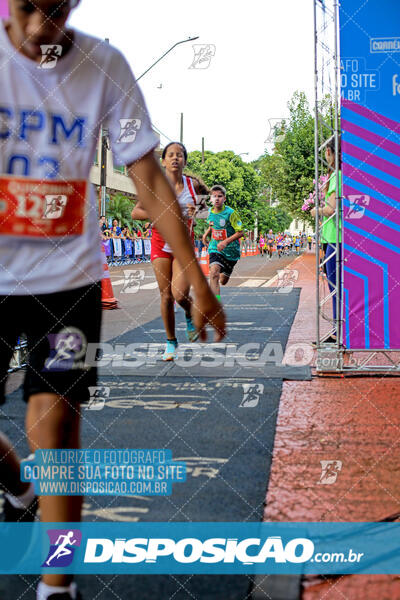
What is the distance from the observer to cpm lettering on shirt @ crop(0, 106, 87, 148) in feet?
5.45

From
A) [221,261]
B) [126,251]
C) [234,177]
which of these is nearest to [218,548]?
[221,261]

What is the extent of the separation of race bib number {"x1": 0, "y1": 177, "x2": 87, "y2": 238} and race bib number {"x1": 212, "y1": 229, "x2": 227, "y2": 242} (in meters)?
7.57

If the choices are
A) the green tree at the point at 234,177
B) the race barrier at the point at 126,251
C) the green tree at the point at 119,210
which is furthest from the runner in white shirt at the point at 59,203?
the green tree at the point at 234,177

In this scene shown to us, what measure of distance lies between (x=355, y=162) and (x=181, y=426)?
2.53 meters

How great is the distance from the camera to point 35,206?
1.70 m

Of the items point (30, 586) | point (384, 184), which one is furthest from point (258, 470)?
point (384, 184)

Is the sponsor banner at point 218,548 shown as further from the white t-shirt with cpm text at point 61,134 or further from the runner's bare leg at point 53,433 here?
the white t-shirt with cpm text at point 61,134

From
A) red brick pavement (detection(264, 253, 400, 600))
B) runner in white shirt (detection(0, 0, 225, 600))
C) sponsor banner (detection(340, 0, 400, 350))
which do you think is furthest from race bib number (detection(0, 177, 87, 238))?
sponsor banner (detection(340, 0, 400, 350))

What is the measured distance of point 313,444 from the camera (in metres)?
3.66

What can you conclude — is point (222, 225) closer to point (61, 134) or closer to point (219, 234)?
point (219, 234)

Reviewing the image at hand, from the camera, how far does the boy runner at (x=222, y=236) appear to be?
9.15m

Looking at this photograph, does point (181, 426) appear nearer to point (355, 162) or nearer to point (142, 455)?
point (142, 455)

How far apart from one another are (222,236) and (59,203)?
766 centimetres

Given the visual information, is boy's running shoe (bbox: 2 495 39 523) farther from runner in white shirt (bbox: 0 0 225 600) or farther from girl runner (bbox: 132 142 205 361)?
girl runner (bbox: 132 142 205 361)
